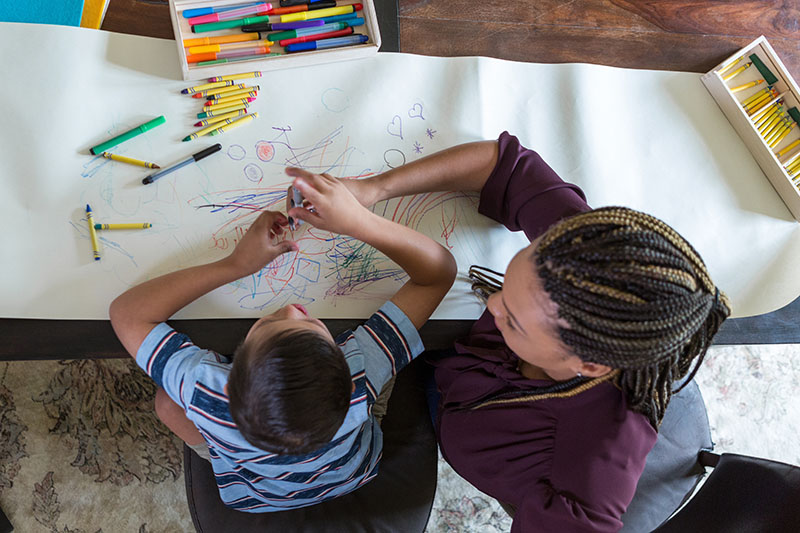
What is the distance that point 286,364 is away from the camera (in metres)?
0.70

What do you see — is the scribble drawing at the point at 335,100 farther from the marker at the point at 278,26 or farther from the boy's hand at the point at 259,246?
the boy's hand at the point at 259,246

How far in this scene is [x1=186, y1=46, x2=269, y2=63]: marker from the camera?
906mm

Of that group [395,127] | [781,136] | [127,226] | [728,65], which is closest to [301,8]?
[395,127]

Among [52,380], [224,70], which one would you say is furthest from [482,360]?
[52,380]

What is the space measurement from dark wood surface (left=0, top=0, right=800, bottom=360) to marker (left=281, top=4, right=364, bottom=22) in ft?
0.30

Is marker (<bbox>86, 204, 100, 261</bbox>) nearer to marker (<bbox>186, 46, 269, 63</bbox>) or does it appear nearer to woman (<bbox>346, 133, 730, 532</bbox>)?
marker (<bbox>186, 46, 269, 63</bbox>)

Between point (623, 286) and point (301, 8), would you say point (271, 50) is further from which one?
point (623, 286)

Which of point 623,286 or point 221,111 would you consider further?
point 221,111

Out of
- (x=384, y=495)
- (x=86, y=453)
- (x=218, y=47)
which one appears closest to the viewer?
(x=218, y=47)

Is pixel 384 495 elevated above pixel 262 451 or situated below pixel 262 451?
below

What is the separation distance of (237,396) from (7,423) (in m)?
1.04

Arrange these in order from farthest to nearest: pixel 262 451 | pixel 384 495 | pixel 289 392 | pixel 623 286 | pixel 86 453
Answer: pixel 86 453, pixel 384 495, pixel 262 451, pixel 289 392, pixel 623 286

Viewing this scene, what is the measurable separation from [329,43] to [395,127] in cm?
18

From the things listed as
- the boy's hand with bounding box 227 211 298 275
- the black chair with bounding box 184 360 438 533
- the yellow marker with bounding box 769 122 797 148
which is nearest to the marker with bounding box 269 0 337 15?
the boy's hand with bounding box 227 211 298 275
